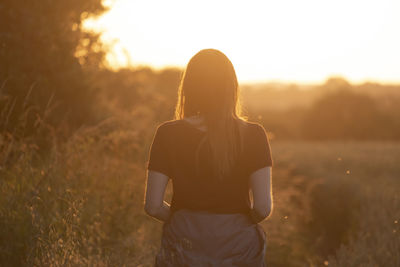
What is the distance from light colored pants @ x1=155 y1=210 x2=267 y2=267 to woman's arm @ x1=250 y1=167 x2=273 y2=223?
96 millimetres

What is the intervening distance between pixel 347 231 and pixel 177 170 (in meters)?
6.75

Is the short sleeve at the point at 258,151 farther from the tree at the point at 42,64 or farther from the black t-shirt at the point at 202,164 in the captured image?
the tree at the point at 42,64

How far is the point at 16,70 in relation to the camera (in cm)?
733

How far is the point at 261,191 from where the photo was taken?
293 cm

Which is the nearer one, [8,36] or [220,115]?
[220,115]

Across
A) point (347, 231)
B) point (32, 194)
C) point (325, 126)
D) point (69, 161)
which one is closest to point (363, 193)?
point (347, 231)

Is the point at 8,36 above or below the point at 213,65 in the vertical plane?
above

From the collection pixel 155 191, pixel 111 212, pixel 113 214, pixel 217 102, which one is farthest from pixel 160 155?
pixel 113 214

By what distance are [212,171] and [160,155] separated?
31cm

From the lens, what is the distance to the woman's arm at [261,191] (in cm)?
291

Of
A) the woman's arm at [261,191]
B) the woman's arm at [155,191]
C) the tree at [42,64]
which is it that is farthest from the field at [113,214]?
the woman's arm at [261,191]

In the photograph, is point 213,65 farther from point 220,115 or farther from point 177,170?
point 177,170

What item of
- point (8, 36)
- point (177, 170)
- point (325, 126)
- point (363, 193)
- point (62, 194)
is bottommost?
point (325, 126)

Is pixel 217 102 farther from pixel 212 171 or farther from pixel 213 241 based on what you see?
pixel 213 241
